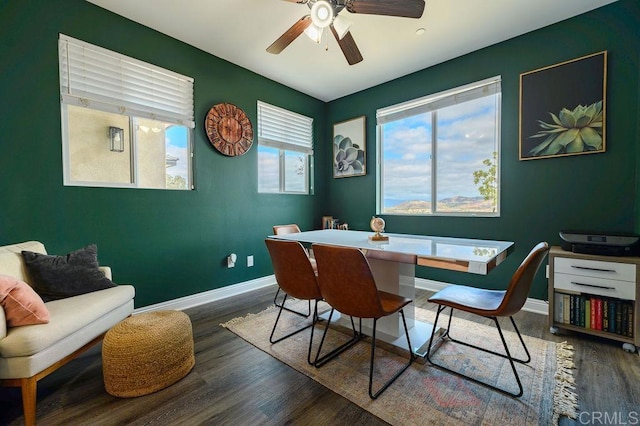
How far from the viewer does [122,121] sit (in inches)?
98.3

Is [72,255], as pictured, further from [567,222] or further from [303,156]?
[567,222]

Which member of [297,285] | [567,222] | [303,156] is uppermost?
[303,156]

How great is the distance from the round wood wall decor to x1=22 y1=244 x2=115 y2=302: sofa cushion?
1743 mm

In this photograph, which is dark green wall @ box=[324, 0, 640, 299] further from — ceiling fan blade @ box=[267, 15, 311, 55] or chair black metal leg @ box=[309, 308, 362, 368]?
ceiling fan blade @ box=[267, 15, 311, 55]

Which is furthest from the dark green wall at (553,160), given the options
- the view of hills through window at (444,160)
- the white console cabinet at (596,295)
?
the white console cabinet at (596,295)

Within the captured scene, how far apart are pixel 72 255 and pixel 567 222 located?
4.28m

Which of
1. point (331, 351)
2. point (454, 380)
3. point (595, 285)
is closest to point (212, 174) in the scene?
Answer: point (331, 351)

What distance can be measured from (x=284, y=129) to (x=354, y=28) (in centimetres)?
170

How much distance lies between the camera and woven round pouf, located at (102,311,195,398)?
59.0 inches

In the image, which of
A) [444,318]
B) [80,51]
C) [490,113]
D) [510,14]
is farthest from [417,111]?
[80,51]

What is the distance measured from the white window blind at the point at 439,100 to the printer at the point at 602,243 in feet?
5.58

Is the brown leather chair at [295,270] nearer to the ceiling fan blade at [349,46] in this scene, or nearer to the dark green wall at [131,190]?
the dark green wall at [131,190]

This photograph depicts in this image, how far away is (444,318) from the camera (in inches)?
98.1

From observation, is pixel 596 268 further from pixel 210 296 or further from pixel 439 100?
pixel 210 296
